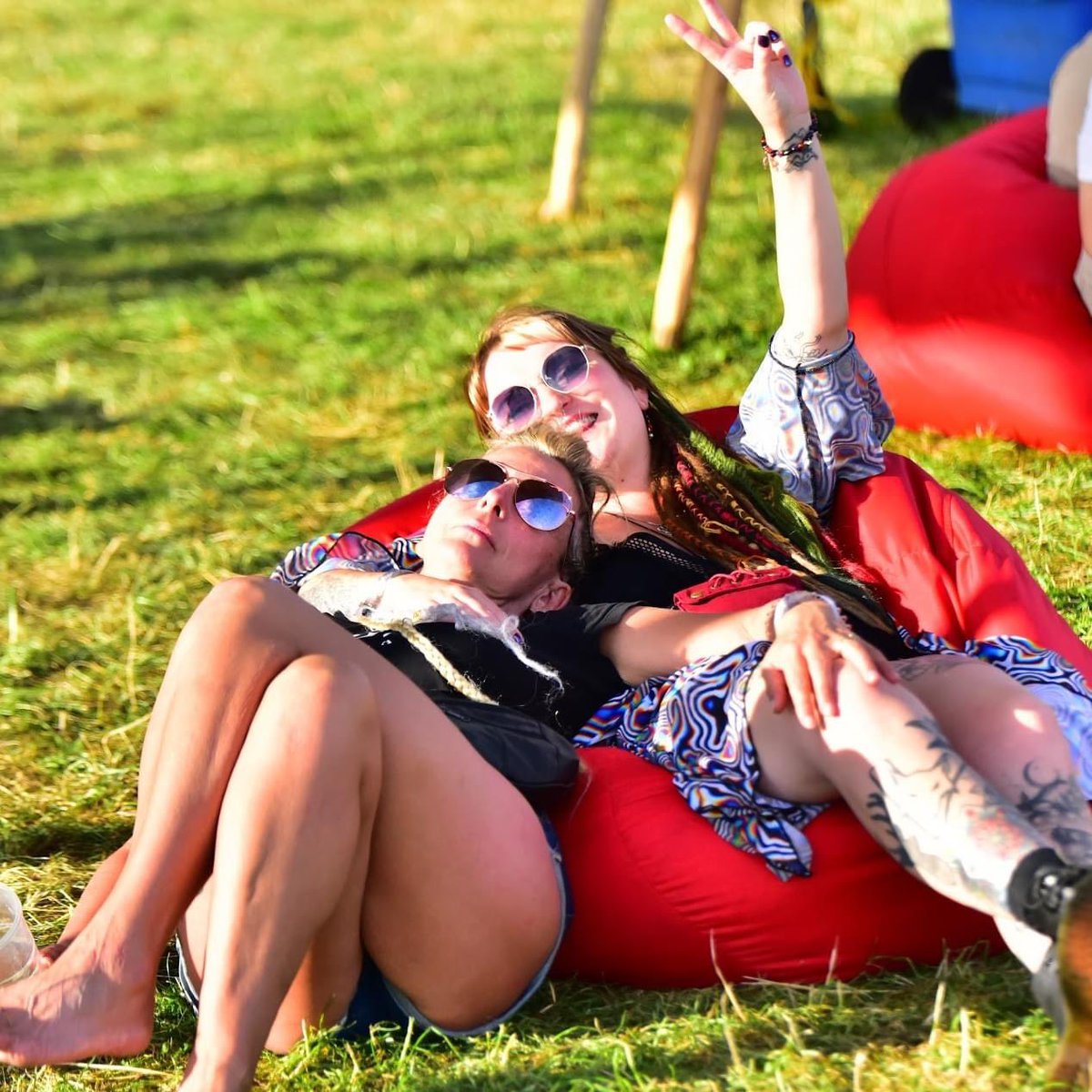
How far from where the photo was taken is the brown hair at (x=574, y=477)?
10.0ft

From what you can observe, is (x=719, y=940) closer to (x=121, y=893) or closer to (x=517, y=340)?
(x=121, y=893)

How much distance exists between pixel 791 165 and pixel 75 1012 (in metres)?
A: 2.01

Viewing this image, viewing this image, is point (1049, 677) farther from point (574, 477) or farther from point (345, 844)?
point (345, 844)

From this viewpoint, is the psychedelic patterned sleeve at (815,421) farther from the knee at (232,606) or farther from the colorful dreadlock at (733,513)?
the knee at (232,606)

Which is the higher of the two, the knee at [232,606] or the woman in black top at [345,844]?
the knee at [232,606]

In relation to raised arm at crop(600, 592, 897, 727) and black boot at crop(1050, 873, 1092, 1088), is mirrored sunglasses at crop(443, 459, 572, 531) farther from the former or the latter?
black boot at crop(1050, 873, 1092, 1088)

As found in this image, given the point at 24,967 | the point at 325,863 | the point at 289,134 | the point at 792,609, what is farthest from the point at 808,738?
the point at 289,134

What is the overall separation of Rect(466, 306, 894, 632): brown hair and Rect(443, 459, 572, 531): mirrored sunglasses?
366 mm

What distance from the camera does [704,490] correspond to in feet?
10.6

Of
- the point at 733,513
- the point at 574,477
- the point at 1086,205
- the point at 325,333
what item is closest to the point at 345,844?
the point at 574,477

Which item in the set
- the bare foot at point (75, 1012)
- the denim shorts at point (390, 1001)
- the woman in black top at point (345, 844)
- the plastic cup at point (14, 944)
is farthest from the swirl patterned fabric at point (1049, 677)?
the plastic cup at point (14, 944)

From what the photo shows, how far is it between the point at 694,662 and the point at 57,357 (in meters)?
4.39

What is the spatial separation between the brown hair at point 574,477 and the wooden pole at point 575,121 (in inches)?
151

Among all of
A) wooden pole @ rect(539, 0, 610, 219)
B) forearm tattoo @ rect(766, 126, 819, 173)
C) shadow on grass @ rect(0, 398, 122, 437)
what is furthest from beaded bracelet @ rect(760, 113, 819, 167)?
wooden pole @ rect(539, 0, 610, 219)
